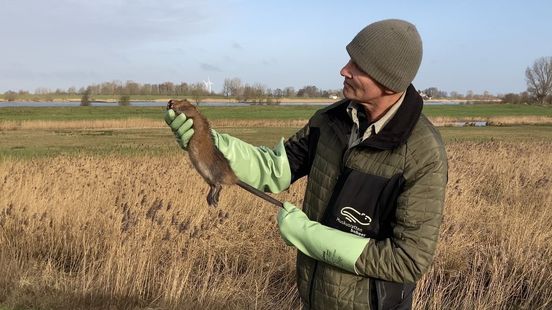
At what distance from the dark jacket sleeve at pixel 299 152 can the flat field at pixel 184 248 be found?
2.26m

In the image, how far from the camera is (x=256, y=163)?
2473 millimetres

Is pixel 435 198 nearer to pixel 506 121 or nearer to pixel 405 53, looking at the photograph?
pixel 405 53

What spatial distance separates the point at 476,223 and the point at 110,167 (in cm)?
609

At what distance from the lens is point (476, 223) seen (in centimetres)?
678

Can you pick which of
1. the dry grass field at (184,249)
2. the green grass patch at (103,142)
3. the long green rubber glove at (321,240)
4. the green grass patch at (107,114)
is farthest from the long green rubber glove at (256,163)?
the green grass patch at (107,114)

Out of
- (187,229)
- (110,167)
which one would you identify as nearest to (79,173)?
(110,167)

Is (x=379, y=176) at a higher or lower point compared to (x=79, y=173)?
A: higher

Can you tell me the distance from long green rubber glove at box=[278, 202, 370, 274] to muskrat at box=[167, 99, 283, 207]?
0.28ft

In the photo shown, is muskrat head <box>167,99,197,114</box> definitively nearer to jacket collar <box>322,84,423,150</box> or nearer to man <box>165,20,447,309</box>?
man <box>165,20,447,309</box>

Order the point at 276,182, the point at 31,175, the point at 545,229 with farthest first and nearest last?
1. the point at 31,175
2. the point at 545,229
3. the point at 276,182

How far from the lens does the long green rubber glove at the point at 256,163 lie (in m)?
2.33

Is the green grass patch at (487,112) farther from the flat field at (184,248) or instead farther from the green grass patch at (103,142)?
the flat field at (184,248)

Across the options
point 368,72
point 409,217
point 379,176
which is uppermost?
point 368,72

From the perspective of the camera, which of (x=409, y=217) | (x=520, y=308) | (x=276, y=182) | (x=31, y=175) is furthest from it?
(x=31, y=175)
